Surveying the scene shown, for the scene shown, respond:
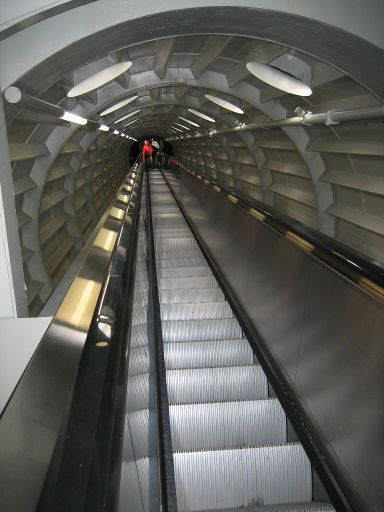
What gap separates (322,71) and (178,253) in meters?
3.58

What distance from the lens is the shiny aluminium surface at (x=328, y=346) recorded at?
2236 millimetres

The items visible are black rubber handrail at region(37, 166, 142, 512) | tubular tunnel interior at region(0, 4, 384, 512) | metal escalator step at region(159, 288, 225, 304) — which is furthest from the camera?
metal escalator step at region(159, 288, 225, 304)

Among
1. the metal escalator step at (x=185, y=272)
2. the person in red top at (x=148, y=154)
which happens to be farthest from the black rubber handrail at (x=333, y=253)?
the person in red top at (x=148, y=154)

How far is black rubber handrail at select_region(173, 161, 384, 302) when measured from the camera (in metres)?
2.21

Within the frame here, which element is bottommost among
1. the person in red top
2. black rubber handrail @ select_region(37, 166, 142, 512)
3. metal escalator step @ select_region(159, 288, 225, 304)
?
metal escalator step @ select_region(159, 288, 225, 304)

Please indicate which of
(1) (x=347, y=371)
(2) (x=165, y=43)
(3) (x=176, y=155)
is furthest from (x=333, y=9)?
(3) (x=176, y=155)

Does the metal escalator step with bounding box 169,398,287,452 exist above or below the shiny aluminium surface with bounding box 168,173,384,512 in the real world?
below

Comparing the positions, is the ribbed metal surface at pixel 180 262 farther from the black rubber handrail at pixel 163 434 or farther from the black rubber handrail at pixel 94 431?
the black rubber handrail at pixel 94 431

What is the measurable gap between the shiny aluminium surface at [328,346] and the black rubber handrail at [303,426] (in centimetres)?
4

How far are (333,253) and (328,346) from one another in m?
0.65

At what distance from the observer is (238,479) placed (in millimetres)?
2586

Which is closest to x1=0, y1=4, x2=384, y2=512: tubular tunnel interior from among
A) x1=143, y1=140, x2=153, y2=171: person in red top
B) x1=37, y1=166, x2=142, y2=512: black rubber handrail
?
x1=37, y1=166, x2=142, y2=512: black rubber handrail

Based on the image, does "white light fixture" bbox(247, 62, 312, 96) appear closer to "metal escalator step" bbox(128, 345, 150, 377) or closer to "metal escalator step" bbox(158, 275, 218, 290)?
"metal escalator step" bbox(158, 275, 218, 290)

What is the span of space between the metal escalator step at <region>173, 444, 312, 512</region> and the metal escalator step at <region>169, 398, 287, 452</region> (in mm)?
362
